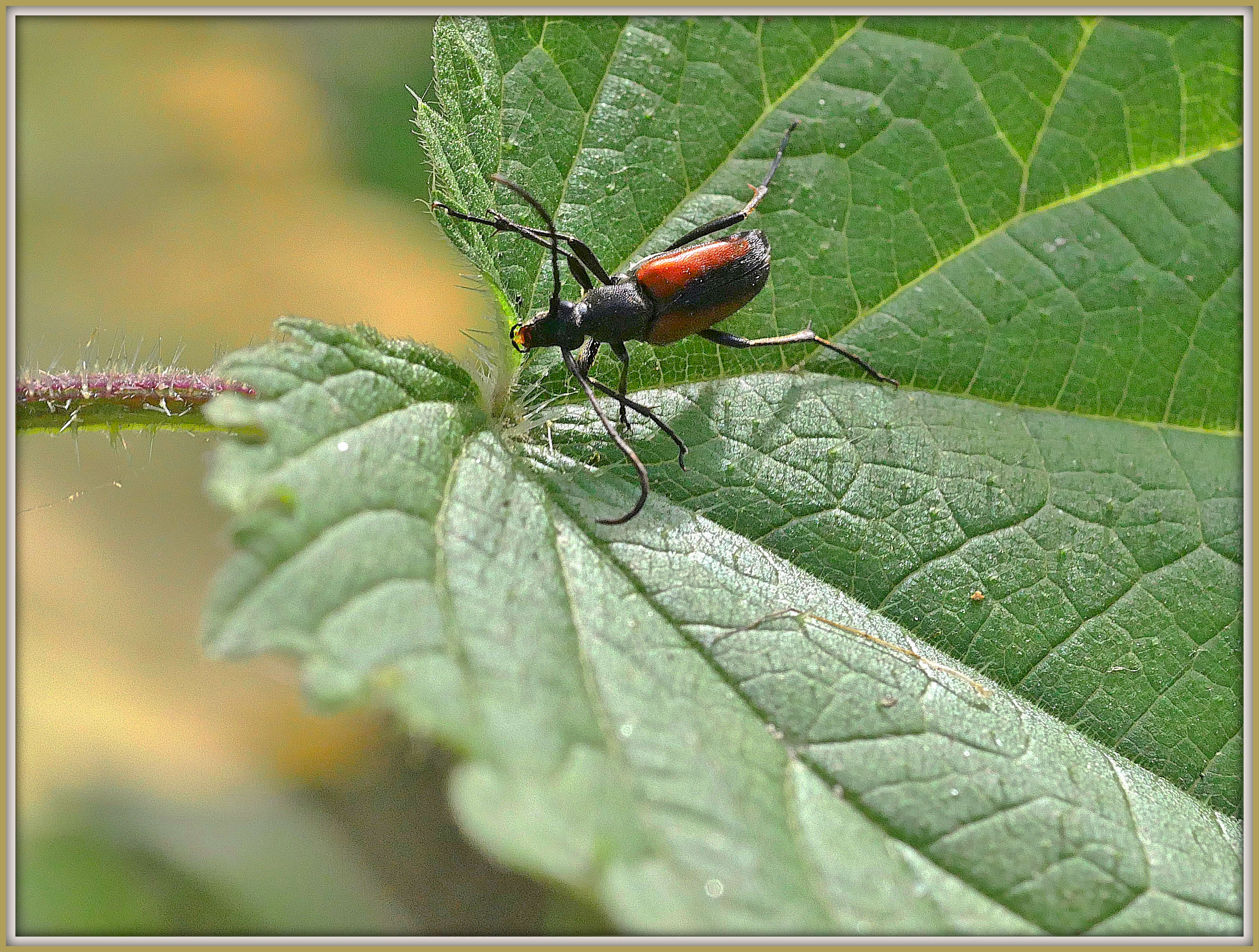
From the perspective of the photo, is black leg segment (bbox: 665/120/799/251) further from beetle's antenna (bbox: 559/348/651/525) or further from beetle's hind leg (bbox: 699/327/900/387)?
beetle's antenna (bbox: 559/348/651/525)

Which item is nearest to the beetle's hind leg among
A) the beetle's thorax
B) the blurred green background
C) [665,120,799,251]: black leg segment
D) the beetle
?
the beetle

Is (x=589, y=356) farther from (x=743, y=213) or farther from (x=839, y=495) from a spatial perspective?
(x=839, y=495)

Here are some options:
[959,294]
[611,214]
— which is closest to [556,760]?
[611,214]

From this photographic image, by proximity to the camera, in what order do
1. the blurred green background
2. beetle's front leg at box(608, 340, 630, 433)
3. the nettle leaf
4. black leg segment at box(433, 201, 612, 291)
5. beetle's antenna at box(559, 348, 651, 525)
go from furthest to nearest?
the blurred green background
beetle's front leg at box(608, 340, 630, 433)
black leg segment at box(433, 201, 612, 291)
beetle's antenna at box(559, 348, 651, 525)
the nettle leaf

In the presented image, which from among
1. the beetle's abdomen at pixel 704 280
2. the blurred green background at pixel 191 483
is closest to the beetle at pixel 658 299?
the beetle's abdomen at pixel 704 280

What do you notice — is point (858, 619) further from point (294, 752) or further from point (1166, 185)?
point (294, 752)

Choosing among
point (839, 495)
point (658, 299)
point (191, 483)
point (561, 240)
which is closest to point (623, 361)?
point (658, 299)
